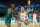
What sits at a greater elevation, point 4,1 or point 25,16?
point 4,1

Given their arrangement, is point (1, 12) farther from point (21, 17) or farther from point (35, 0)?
point (21, 17)

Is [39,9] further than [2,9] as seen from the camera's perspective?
Yes

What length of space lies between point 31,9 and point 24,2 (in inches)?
28.7

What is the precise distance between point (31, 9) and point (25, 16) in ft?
11.2

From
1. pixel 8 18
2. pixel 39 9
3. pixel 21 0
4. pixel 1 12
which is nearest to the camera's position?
pixel 8 18

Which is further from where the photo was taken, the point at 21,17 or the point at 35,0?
the point at 35,0

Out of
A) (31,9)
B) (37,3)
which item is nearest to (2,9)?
(31,9)

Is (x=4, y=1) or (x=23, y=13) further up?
(x=4, y=1)

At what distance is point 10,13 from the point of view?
3.58 metres

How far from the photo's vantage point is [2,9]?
22.9 feet

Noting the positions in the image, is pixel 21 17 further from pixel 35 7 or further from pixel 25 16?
pixel 35 7

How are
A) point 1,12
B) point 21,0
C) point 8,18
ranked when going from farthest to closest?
point 1,12 → point 21,0 → point 8,18

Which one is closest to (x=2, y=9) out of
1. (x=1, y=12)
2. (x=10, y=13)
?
(x=1, y=12)

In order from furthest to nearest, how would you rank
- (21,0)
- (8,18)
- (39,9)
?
(39,9) → (21,0) → (8,18)
